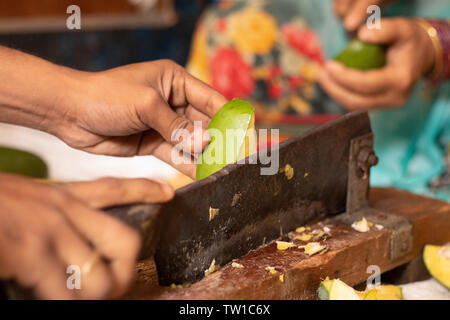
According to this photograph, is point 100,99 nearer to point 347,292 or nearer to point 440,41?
point 347,292

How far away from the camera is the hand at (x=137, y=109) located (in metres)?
1.07

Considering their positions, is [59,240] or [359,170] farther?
[359,170]

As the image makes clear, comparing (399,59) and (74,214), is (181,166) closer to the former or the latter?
(74,214)

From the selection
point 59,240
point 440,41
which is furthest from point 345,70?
point 59,240

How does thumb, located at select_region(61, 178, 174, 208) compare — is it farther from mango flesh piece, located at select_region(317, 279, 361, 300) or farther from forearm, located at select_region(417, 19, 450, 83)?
forearm, located at select_region(417, 19, 450, 83)

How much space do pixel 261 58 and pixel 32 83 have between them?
1.43 m

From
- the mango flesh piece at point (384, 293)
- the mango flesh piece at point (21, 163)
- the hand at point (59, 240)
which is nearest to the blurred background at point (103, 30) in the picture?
the mango flesh piece at point (21, 163)

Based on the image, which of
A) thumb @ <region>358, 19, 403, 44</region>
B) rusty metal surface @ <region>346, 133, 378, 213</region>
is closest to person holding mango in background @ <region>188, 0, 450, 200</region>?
thumb @ <region>358, 19, 403, 44</region>

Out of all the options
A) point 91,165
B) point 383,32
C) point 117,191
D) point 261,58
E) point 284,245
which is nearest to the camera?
point 117,191

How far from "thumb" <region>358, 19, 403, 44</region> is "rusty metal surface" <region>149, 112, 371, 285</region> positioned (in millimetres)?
492

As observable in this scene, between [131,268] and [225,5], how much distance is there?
193 cm

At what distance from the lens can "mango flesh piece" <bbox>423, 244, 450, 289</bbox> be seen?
3.49 feet

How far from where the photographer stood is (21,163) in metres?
1.73

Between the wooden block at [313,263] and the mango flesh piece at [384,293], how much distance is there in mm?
75
